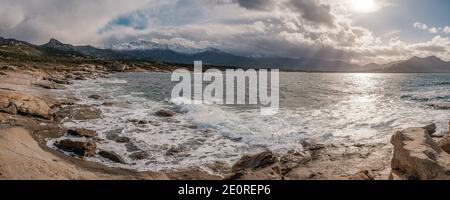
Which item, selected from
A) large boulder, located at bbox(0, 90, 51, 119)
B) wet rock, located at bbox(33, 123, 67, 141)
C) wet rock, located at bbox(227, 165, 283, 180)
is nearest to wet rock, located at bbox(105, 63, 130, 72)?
large boulder, located at bbox(0, 90, 51, 119)

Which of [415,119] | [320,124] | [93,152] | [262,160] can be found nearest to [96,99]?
[93,152]

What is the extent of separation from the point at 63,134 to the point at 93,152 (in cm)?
412

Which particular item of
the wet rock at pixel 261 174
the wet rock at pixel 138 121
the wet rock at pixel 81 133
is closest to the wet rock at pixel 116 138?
the wet rock at pixel 81 133

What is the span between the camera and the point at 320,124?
75.4ft

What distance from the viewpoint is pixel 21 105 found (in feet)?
70.1

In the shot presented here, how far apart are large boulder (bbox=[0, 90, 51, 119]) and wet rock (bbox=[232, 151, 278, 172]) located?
47.3 ft

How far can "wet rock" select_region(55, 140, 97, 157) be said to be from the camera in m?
14.8

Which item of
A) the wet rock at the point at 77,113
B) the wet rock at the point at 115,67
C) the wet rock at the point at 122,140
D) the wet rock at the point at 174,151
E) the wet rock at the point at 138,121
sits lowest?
the wet rock at the point at 174,151

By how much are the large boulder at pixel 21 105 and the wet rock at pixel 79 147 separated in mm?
7063

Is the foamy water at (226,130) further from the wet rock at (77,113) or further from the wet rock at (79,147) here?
the wet rock at (77,113)

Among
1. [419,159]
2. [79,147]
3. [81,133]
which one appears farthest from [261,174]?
[81,133]

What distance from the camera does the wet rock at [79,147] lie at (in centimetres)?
1481

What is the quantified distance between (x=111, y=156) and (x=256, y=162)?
20.7 feet

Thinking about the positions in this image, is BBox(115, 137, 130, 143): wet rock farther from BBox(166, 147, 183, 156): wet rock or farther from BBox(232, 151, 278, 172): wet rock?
BBox(232, 151, 278, 172): wet rock
